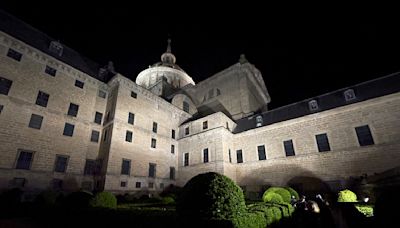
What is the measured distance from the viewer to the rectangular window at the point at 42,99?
19.0 m

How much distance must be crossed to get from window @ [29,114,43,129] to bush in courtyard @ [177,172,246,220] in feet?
66.3

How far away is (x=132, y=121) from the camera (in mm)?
24344

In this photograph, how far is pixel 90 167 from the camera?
69.7 feet

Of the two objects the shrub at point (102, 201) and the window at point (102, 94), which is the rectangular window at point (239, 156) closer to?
the shrub at point (102, 201)

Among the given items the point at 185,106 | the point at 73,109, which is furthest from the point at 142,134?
the point at 185,106

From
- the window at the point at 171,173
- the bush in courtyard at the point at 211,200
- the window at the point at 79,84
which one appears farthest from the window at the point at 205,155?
the bush in courtyard at the point at 211,200

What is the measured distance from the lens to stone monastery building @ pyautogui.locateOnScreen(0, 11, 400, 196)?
1708 centimetres

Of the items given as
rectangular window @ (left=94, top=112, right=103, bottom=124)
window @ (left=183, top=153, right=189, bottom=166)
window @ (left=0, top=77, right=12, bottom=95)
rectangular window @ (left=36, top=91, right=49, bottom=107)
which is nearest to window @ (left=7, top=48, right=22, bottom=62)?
window @ (left=0, top=77, right=12, bottom=95)

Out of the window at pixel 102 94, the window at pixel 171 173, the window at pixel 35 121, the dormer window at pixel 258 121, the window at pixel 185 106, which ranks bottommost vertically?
the window at pixel 171 173

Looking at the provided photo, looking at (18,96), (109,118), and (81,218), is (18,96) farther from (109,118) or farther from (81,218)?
(81,218)

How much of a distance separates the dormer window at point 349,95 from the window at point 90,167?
1193 inches

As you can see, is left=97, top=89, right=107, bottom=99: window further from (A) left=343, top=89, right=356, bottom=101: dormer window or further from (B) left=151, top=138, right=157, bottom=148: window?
(A) left=343, top=89, right=356, bottom=101: dormer window

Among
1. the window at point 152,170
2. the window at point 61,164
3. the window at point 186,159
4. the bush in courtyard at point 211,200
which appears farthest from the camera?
the window at point 186,159

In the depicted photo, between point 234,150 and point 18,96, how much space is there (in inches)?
1006
